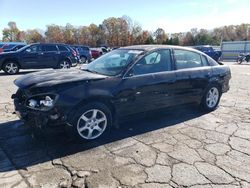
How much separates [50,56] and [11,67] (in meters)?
2.19

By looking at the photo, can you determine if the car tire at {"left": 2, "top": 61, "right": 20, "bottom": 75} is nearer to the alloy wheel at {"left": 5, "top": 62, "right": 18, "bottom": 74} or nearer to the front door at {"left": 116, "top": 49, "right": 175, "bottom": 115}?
the alloy wheel at {"left": 5, "top": 62, "right": 18, "bottom": 74}

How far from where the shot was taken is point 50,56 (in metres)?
14.9

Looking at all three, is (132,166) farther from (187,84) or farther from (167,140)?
(187,84)

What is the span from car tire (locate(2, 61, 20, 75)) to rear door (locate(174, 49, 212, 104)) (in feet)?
34.7

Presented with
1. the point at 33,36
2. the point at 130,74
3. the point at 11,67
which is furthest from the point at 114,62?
the point at 33,36

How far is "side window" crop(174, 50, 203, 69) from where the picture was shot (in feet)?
18.1

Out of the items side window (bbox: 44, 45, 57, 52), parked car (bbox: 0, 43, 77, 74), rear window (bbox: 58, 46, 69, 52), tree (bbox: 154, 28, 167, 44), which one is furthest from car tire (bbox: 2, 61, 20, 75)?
tree (bbox: 154, 28, 167, 44)

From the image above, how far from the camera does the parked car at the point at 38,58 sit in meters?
13.6

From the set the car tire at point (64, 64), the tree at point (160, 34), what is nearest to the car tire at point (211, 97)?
the car tire at point (64, 64)

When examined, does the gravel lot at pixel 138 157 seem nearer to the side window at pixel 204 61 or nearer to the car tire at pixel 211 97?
the car tire at pixel 211 97

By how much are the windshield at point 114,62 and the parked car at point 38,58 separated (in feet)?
31.7

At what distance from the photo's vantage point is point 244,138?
464cm

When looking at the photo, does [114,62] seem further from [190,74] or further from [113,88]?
[190,74]

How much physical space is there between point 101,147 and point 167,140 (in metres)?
1.14
